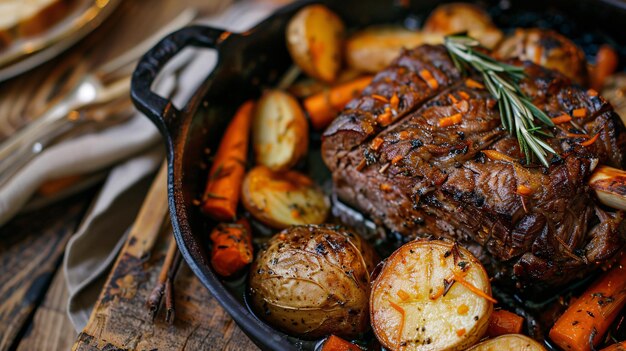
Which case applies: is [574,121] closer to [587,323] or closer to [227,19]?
[587,323]

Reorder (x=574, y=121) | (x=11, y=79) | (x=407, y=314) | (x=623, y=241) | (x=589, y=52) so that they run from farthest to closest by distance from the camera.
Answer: (x=11, y=79) → (x=589, y=52) → (x=574, y=121) → (x=623, y=241) → (x=407, y=314)

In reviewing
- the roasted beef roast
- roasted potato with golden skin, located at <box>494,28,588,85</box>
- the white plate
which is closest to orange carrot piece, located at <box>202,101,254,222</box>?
the roasted beef roast

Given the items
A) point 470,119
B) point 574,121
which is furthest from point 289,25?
point 574,121

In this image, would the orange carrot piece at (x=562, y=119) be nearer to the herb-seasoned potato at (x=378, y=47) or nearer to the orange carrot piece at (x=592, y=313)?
the orange carrot piece at (x=592, y=313)

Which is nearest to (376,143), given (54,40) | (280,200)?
(280,200)

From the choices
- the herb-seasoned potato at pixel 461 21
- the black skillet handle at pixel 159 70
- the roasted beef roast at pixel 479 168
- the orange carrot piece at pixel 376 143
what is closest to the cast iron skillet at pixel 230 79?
the black skillet handle at pixel 159 70

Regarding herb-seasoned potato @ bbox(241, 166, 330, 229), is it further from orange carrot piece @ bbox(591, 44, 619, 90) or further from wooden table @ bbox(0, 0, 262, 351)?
orange carrot piece @ bbox(591, 44, 619, 90)
